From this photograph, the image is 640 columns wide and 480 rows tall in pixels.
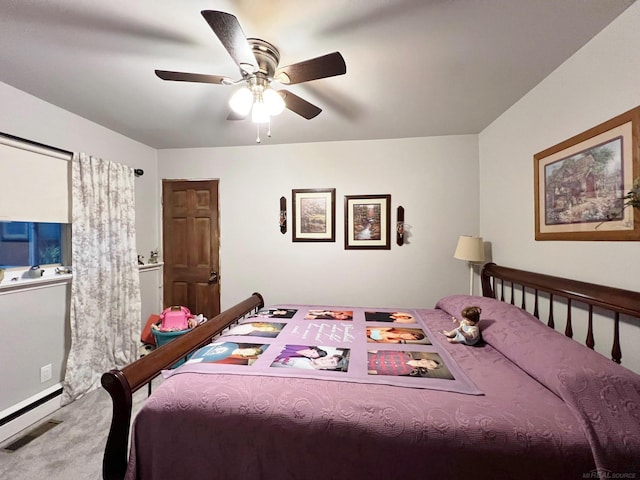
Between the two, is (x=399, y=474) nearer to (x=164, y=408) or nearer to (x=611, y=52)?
(x=164, y=408)

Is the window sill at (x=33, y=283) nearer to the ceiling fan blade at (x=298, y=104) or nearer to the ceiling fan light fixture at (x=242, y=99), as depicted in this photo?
the ceiling fan light fixture at (x=242, y=99)

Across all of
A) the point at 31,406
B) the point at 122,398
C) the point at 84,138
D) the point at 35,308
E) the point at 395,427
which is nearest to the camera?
the point at 395,427

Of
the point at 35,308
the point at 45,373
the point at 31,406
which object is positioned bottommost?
the point at 31,406

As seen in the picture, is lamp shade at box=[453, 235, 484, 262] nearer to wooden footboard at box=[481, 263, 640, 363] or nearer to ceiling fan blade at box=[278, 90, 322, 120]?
wooden footboard at box=[481, 263, 640, 363]

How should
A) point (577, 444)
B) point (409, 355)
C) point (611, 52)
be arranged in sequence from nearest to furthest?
point (577, 444)
point (611, 52)
point (409, 355)

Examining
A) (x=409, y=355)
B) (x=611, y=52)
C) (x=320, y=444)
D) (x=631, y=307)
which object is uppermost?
(x=611, y=52)

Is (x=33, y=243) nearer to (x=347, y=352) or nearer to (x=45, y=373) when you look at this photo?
(x=45, y=373)

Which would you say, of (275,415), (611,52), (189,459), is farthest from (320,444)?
(611,52)

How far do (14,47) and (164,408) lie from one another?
223 cm

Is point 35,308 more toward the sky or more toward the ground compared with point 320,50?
more toward the ground

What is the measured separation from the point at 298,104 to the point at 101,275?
2.51 meters

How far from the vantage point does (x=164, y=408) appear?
1.21 m

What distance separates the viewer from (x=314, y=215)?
3328 mm

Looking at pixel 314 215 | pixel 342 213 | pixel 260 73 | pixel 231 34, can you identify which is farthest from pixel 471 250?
pixel 231 34
